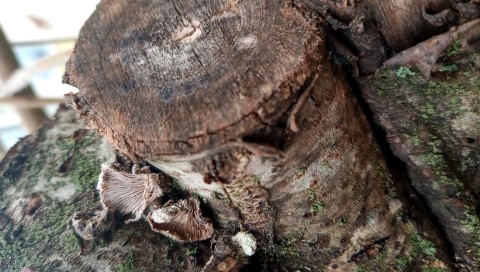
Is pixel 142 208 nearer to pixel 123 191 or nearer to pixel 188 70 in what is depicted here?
pixel 123 191

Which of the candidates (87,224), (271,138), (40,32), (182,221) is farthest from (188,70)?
(40,32)

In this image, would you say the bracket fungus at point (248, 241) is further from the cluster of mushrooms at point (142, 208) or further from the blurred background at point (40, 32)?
the blurred background at point (40, 32)

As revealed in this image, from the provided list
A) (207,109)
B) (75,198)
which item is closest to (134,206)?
(75,198)

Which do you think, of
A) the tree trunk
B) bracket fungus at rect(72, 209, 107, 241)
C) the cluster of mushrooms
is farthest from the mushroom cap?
bracket fungus at rect(72, 209, 107, 241)

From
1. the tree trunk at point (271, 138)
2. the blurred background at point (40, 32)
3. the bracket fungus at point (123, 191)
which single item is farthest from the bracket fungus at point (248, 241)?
the blurred background at point (40, 32)

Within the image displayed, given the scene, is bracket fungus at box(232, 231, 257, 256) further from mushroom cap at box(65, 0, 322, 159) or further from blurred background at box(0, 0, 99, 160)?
blurred background at box(0, 0, 99, 160)

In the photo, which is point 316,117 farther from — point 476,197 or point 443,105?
point 476,197

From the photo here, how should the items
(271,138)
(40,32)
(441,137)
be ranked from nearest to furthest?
(271,138), (441,137), (40,32)

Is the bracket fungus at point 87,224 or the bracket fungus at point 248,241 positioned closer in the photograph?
the bracket fungus at point 248,241
